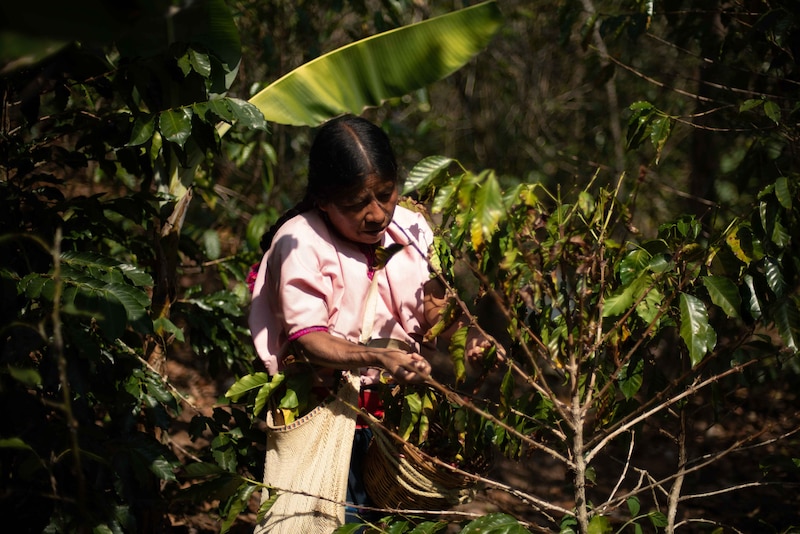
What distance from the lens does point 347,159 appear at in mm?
2225

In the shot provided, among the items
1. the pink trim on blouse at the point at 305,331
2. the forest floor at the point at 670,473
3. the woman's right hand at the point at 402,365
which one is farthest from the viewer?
the forest floor at the point at 670,473

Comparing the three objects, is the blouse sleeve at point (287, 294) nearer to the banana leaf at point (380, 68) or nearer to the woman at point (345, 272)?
the woman at point (345, 272)

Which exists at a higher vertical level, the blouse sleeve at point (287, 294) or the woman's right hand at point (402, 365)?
the blouse sleeve at point (287, 294)

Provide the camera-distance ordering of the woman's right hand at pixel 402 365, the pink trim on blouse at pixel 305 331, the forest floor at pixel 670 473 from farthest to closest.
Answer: the forest floor at pixel 670 473 < the pink trim on blouse at pixel 305 331 < the woman's right hand at pixel 402 365

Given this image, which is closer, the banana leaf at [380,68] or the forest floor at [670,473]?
the banana leaf at [380,68]

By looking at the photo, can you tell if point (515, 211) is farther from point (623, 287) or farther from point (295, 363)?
point (295, 363)

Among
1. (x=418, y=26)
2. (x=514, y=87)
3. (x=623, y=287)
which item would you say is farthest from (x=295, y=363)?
(x=514, y=87)

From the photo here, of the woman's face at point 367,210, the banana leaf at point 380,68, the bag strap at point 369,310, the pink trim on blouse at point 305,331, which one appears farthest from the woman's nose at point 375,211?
the banana leaf at point 380,68

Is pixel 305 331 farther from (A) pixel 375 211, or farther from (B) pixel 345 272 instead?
(A) pixel 375 211

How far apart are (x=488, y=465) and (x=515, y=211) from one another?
0.76m

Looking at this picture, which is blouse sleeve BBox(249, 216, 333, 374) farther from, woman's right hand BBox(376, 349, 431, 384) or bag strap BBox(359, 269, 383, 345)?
woman's right hand BBox(376, 349, 431, 384)

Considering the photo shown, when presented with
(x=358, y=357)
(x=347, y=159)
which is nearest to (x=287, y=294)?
(x=358, y=357)

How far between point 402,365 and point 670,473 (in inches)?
134

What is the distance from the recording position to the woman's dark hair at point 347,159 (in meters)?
2.22
